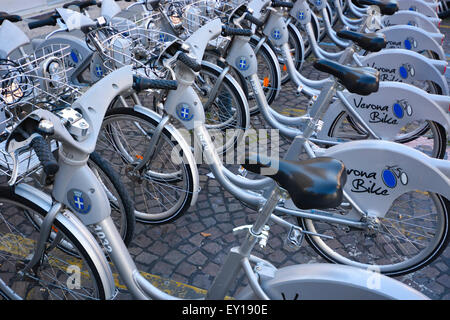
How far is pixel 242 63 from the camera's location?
3543mm

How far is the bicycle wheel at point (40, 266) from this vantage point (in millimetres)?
1945

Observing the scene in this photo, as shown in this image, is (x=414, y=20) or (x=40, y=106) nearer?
(x=40, y=106)

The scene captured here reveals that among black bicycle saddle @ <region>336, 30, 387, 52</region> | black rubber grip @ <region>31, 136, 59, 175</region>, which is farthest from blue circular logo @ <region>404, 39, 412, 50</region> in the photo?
black rubber grip @ <region>31, 136, 59, 175</region>

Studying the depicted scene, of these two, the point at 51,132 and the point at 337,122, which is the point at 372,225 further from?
the point at 51,132

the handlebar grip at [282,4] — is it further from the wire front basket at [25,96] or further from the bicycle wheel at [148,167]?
the wire front basket at [25,96]

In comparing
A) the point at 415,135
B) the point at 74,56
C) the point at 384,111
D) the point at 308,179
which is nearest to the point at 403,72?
the point at 415,135

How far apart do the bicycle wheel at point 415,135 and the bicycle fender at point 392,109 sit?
0.11 metres

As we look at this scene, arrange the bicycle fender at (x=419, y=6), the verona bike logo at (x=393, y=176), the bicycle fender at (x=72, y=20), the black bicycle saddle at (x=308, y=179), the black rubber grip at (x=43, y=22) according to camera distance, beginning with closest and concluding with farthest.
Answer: the black bicycle saddle at (x=308, y=179), the verona bike logo at (x=393, y=176), the bicycle fender at (x=72, y=20), the black rubber grip at (x=43, y=22), the bicycle fender at (x=419, y=6)

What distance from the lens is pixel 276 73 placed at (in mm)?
4270

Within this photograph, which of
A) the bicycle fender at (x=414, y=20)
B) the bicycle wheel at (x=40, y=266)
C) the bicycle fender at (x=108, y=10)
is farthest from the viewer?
the bicycle fender at (x=414, y=20)

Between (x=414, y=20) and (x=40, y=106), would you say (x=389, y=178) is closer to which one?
(x=40, y=106)

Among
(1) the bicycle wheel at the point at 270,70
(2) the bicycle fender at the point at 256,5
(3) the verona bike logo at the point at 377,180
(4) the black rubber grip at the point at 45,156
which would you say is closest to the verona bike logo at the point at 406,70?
(1) the bicycle wheel at the point at 270,70

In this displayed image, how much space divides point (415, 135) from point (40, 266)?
3519 millimetres
